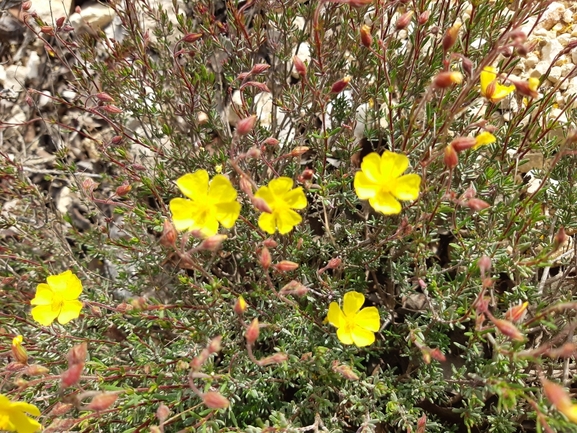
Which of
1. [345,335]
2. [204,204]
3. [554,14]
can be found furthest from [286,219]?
[554,14]

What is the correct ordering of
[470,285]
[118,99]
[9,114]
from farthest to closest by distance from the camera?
1. [9,114]
2. [118,99]
3. [470,285]

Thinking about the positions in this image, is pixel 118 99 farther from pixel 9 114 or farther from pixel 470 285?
pixel 470 285

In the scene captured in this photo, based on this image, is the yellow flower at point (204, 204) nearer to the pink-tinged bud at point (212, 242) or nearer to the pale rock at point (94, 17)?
the pink-tinged bud at point (212, 242)

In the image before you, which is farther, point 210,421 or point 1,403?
point 210,421

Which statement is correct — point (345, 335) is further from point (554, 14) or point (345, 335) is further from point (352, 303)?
point (554, 14)

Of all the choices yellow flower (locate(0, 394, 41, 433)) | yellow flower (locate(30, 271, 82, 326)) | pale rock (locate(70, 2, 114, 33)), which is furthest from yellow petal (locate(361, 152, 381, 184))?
pale rock (locate(70, 2, 114, 33))

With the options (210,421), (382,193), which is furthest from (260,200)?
(210,421)
